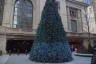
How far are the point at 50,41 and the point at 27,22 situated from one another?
16.0 m

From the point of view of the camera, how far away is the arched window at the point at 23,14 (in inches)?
1010

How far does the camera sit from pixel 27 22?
2627cm

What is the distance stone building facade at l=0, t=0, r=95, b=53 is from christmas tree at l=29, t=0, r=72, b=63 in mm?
11165

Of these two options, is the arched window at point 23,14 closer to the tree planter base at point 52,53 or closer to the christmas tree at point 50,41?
the christmas tree at point 50,41

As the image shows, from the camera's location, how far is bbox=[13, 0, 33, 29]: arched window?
25648 mm

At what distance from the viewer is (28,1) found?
88.4 ft

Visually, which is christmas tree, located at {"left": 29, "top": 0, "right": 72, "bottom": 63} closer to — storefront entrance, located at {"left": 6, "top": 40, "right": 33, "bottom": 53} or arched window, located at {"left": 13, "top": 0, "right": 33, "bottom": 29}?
storefront entrance, located at {"left": 6, "top": 40, "right": 33, "bottom": 53}

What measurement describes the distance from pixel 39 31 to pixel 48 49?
6.33 ft

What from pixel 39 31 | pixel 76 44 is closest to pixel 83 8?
pixel 76 44

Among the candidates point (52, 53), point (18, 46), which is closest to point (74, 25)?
point (18, 46)

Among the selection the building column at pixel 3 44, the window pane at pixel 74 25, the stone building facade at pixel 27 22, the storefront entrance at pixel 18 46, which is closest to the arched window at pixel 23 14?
the stone building facade at pixel 27 22

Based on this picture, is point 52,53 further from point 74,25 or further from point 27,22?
point 74,25

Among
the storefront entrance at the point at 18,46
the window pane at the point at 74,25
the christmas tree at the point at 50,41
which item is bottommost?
the storefront entrance at the point at 18,46

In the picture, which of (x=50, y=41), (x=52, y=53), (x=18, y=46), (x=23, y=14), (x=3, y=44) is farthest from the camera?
(x=23, y=14)
